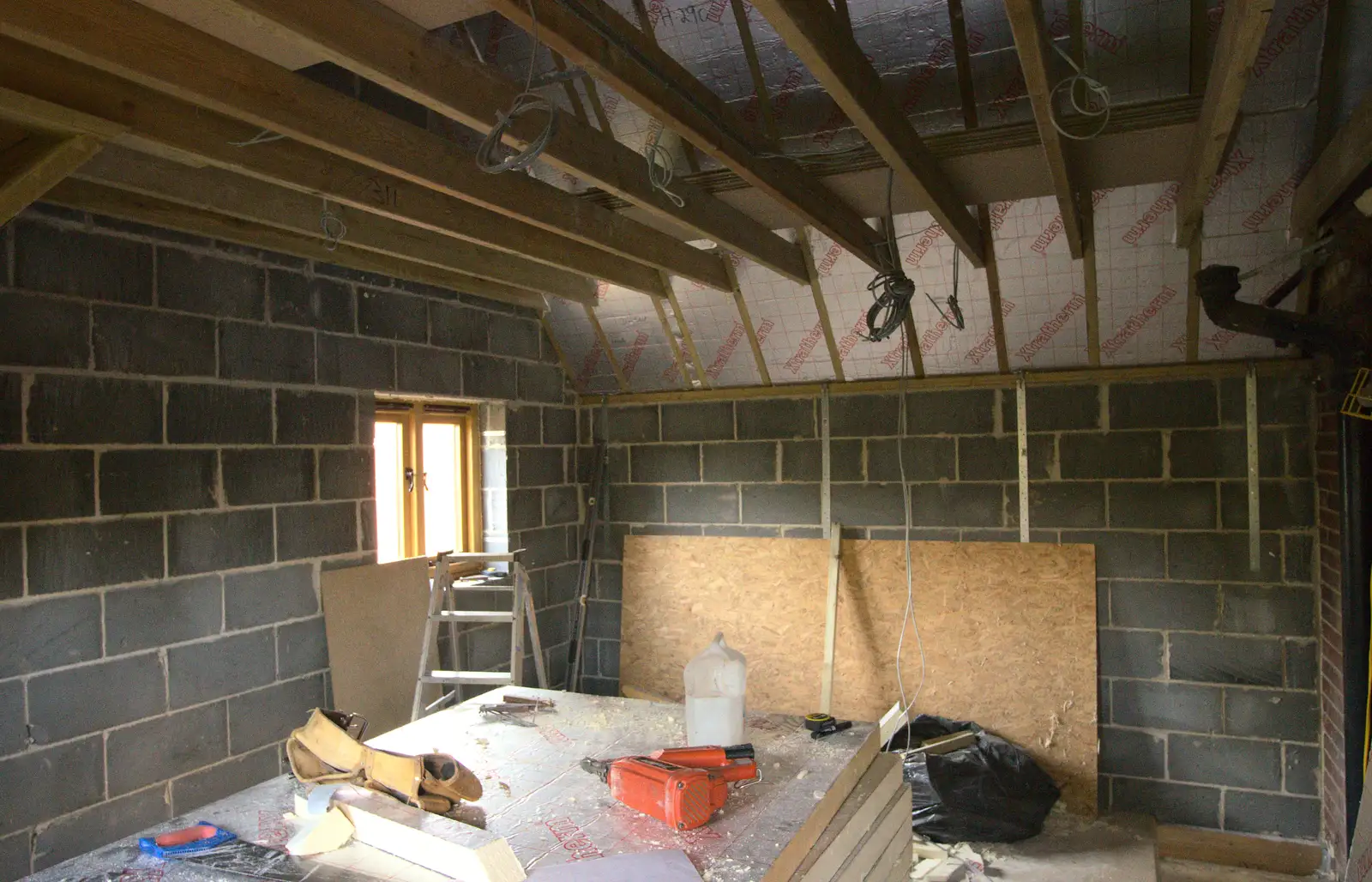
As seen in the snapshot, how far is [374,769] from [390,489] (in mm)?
2489

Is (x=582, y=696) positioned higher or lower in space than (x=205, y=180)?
lower

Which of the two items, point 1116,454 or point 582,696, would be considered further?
point 1116,454

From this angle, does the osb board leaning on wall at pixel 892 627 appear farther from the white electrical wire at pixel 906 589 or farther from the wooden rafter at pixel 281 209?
the wooden rafter at pixel 281 209

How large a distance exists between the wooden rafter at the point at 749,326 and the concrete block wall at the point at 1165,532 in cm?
42

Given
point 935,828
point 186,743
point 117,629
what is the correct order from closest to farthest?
point 117,629 → point 186,743 → point 935,828

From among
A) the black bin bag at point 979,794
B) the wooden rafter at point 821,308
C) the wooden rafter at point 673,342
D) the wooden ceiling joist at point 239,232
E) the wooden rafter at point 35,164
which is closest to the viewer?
the wooden rafter at point 35,164

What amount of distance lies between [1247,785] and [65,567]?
4736mm

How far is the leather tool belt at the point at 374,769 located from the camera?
6.87ft

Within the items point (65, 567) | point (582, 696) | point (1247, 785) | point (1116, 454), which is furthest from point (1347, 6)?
point (65, 567)

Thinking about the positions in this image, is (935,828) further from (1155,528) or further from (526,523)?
(526,523)

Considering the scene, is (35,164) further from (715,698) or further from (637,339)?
(637,339)

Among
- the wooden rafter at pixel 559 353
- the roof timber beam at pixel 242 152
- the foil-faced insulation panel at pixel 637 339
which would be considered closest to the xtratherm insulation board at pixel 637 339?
the foil-faced insulation panel at pixel 637 339

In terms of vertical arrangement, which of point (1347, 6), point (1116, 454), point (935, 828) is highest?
point (1347, 6)

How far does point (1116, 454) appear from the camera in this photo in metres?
4.25
